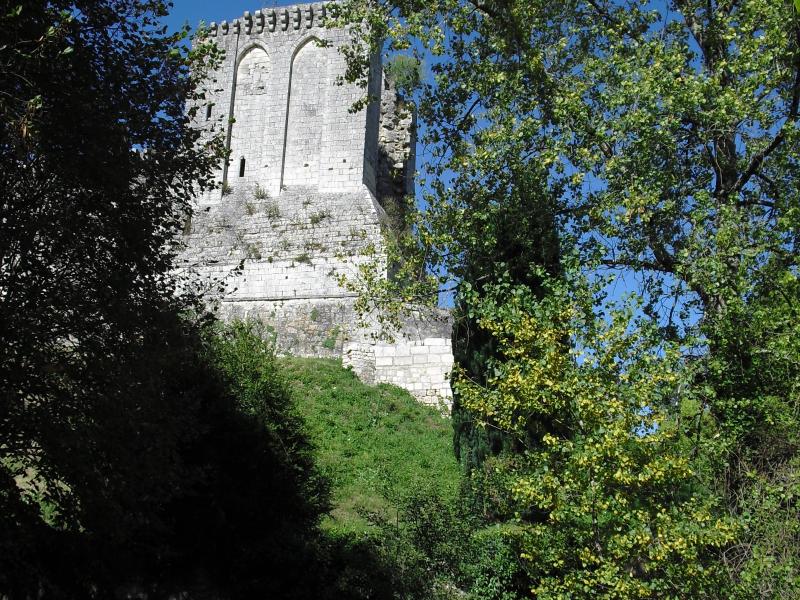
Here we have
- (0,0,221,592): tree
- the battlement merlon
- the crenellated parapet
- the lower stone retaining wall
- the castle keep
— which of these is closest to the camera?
(0,0,221,592): tree

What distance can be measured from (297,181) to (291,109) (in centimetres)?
217

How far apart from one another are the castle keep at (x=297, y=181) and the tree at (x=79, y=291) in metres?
11.5

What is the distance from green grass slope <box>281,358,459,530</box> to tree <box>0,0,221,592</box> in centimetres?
363

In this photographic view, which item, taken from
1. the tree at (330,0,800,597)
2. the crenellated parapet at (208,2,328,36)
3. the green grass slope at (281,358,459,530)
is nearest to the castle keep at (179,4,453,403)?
the crenellated parapet at (208,2,328,36)

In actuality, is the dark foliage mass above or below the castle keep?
below

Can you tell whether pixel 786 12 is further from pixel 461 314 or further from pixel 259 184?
pixel 259 184

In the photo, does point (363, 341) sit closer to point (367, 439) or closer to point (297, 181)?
point (367, 439)

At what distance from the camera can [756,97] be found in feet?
29.8

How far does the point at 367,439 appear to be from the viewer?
14.7 m

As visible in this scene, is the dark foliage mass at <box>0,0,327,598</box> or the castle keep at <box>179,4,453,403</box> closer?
the dark foliage mass at <box>0,0,327,598</box>

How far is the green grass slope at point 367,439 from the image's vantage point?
39.5 feet

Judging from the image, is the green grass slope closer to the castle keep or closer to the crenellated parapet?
the castle keep

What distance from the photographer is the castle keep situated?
20781 millimetres

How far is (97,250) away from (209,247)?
15.1 m
